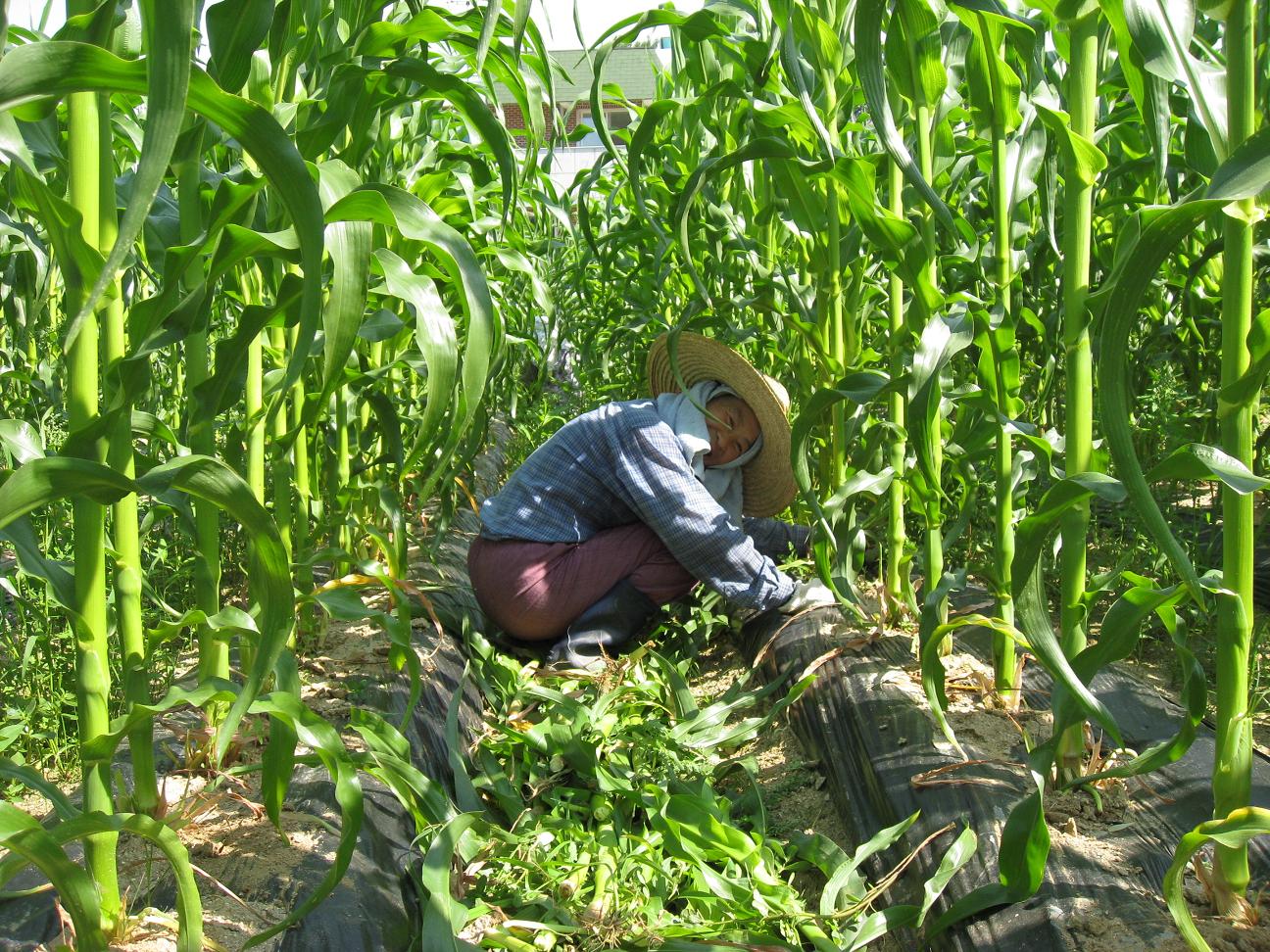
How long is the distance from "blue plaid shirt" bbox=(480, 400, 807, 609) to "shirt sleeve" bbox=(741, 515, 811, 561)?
0.05m

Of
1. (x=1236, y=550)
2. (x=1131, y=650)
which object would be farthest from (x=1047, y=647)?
(x=1236, y=550)

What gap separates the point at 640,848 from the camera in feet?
6.30

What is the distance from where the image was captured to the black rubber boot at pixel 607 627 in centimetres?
314

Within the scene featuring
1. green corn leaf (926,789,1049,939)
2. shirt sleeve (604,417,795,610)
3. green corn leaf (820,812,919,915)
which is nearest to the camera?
green corn leaf (926,789,1049,939)

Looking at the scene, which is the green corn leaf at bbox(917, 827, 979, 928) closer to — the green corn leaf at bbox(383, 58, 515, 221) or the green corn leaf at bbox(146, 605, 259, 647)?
the green corn leaf at bbox(146, 605, 259, 647)

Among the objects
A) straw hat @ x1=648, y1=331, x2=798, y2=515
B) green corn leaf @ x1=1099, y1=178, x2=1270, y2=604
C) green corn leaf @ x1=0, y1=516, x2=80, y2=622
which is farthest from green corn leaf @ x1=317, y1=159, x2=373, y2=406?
straw hat @ x1=648, y1=331, x2=798, y2=515

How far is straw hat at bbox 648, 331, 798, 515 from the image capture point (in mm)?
3098

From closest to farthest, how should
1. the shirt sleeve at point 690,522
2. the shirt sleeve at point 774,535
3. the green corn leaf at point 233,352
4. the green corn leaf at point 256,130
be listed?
the green corn leaf at point 256,130 < the green corn leaf at point 233,352 < the shirt sleeve at point 690,522 < the shirt sleeve at point 774,535

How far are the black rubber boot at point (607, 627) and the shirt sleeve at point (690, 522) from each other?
0.22m

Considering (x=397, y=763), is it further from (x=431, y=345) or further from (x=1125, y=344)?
(x=1125, y=344)

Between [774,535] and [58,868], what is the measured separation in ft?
8.58

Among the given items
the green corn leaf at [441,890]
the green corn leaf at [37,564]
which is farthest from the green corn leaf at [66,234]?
the green corn leaf at [441,890]

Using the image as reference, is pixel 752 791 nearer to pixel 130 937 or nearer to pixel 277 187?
pixel 130 937

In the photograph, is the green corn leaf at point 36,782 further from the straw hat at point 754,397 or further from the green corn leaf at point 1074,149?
the straw hat at point 754,397
